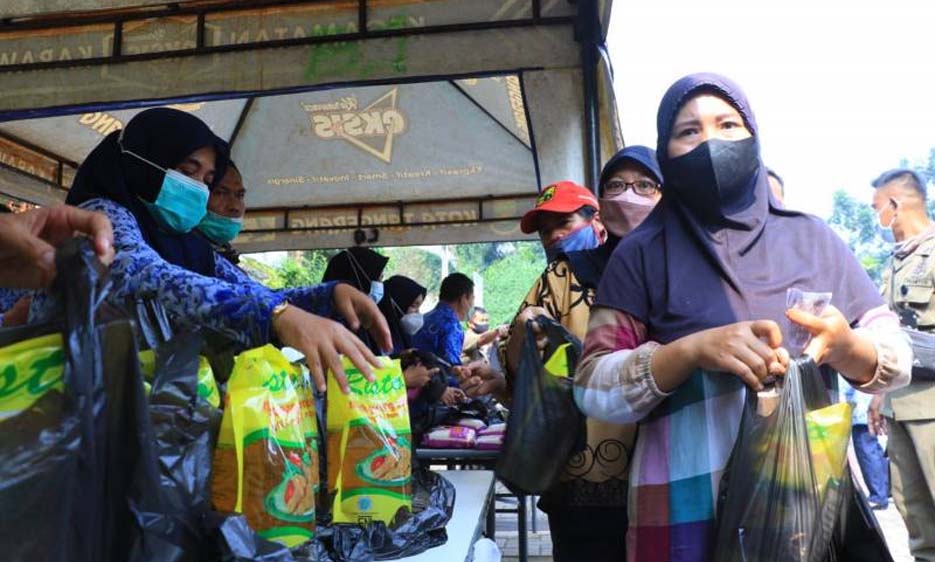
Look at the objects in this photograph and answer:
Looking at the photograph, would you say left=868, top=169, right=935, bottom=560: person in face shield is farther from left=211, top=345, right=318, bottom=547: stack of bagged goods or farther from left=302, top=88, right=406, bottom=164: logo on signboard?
left=302, top=88, right=406, bottom=164: logo on signboard

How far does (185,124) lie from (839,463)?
5.75 ft

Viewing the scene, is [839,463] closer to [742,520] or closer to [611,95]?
[742,520]

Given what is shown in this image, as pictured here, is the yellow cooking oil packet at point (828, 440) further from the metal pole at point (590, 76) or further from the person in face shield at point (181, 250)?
the metal pole at point (590, 76)

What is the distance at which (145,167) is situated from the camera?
1.62 meters

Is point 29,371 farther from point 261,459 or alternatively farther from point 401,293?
point 401,293

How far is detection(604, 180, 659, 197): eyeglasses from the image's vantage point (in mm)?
2025

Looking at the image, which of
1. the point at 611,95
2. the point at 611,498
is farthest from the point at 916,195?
the point at 611,498

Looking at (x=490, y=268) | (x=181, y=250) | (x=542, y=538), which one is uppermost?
(x=490, y=268)

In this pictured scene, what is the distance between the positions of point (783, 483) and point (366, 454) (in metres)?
0.83

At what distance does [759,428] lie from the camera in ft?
3.77

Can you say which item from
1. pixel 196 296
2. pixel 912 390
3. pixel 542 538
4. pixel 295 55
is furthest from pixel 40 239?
pixel 542 538

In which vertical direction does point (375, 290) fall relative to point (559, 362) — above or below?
above

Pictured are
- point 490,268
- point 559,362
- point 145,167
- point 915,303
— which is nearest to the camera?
point 145,167

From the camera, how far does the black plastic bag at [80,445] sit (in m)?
0.73
